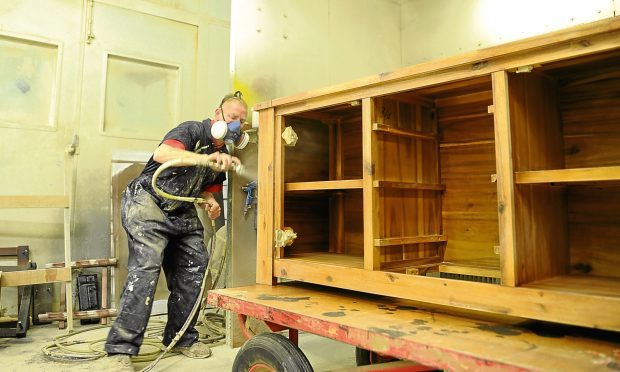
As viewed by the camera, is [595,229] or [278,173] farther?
[278,173]

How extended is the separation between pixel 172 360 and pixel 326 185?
1.45 meters

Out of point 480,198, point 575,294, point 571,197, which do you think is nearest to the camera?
point 575,294

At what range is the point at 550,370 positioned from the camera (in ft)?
2.55

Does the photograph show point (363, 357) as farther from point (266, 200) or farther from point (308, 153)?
point (308, 153)

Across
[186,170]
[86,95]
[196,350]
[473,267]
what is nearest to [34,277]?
[196,350]

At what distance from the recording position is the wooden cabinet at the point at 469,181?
1.07 meters

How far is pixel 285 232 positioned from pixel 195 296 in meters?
1.04

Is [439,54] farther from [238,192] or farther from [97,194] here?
[97,194]

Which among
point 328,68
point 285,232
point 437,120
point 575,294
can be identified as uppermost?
point 328,68

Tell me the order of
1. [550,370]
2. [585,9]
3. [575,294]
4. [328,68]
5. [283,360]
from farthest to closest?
[328,68], [585,9], [283,360], [575,294], [550,370]

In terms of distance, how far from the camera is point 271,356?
4.09ft

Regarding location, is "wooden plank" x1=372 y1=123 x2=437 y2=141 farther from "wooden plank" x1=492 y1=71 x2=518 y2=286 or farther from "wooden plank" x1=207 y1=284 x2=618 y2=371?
"wooden plank" x1=207 y1=284 x2=618 y2=371

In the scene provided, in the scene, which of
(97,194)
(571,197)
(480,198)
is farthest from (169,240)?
(571,197)

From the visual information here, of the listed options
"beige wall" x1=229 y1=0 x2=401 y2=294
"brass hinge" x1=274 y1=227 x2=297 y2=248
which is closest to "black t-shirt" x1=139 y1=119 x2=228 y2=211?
"beige wall" x1=229 y1=0 x2=401 y2=294
